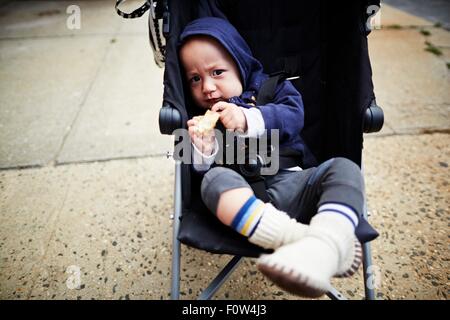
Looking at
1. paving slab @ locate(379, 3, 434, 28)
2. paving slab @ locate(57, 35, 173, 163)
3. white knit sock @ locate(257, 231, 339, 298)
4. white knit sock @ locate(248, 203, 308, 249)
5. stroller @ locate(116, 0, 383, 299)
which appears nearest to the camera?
white knit sock @ locate(257, 231, 339, 298)

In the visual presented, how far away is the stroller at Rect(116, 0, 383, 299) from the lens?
1.15m

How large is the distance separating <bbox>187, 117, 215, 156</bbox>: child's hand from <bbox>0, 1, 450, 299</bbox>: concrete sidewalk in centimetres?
68

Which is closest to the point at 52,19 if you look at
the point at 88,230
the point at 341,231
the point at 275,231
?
the point at 88,230

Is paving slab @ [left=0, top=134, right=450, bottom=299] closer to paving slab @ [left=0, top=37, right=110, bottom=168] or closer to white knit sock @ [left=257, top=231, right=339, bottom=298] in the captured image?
paving slab @ [left=0, top=37, right=110, bottom=168]

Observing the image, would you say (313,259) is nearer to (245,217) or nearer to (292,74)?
(245,217)

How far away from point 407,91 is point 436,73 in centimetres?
49

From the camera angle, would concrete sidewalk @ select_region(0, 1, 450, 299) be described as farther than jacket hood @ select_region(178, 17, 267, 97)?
Yes

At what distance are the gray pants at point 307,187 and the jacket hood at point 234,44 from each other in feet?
1.38

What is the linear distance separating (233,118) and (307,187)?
361 millimetres

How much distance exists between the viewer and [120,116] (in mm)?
2732

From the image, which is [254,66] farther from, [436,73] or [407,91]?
[436,73]

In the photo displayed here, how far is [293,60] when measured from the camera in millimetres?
1525

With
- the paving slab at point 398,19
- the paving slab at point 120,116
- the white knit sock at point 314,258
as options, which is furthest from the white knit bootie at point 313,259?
the paving slab at point 398,19

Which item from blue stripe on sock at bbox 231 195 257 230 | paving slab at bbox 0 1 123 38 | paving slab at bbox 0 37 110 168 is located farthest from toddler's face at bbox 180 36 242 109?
paving slab at bbox 0 1 123 38
